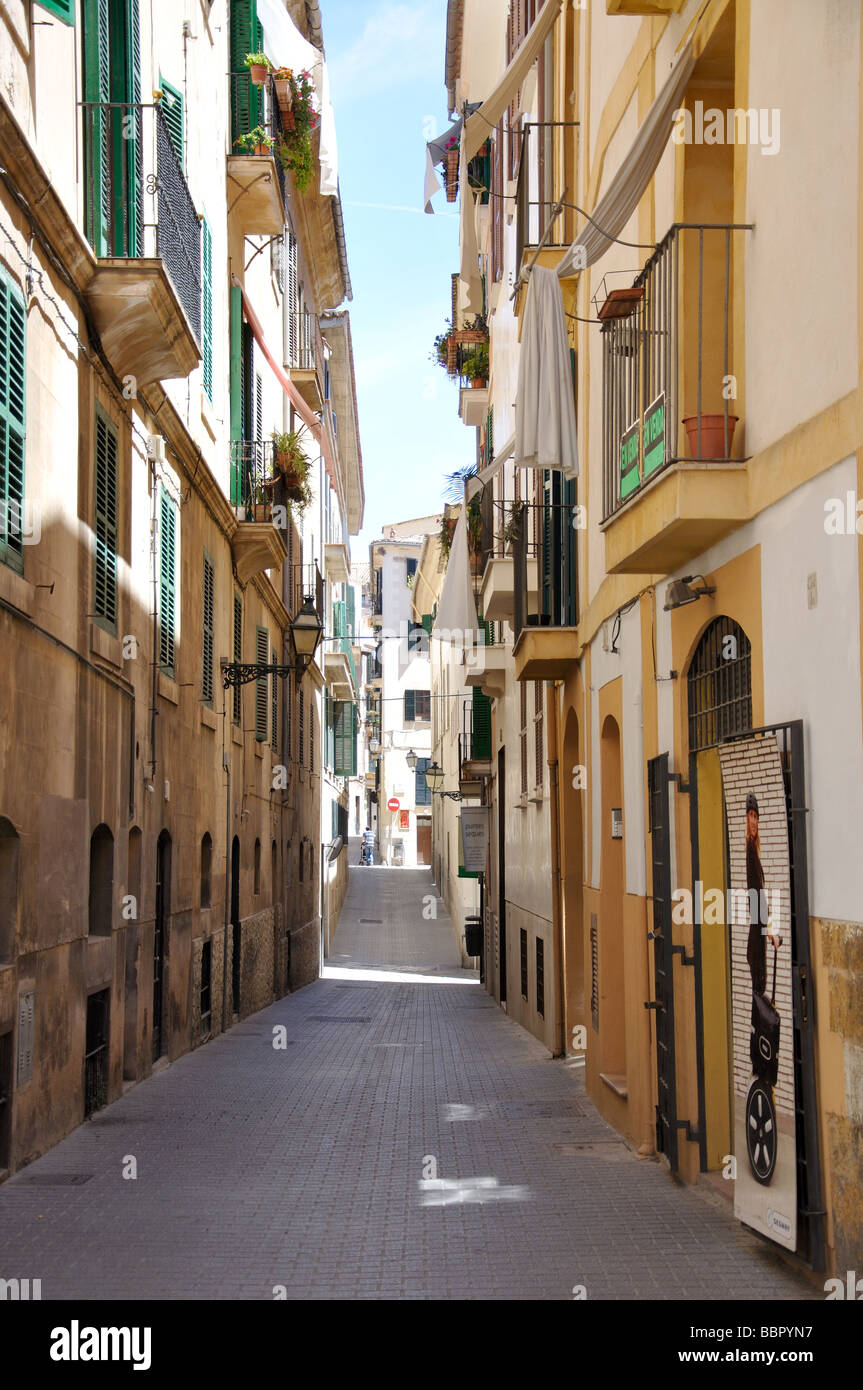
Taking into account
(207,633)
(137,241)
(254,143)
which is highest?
(254,143)

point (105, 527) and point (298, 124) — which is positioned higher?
point (298, 124)

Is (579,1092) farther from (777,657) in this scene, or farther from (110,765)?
(777,657)

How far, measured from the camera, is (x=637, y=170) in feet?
32.5

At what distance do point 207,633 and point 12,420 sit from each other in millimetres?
9516

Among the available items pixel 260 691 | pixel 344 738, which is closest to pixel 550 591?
pixel 260 691

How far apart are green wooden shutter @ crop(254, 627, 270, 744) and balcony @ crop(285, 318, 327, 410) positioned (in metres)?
6.49

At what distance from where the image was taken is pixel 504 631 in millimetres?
26281

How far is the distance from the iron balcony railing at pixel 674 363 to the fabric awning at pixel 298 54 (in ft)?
32.9

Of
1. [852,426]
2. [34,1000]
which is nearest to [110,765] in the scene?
A: [34,1000]

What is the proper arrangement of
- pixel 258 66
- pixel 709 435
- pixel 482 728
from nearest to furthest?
pixel 709 435, pixel 258 66, pixel 482 728

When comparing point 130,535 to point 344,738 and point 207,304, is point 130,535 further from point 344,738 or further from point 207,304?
point 344,738

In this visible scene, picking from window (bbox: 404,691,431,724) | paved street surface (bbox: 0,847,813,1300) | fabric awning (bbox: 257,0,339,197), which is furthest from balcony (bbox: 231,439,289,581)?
window (bbox: 404,691,431,724)

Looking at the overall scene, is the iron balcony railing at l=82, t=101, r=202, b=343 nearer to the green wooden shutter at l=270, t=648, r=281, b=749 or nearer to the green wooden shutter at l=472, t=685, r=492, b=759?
the green wooden shutter at l=270, t=648, r=281, b=749
